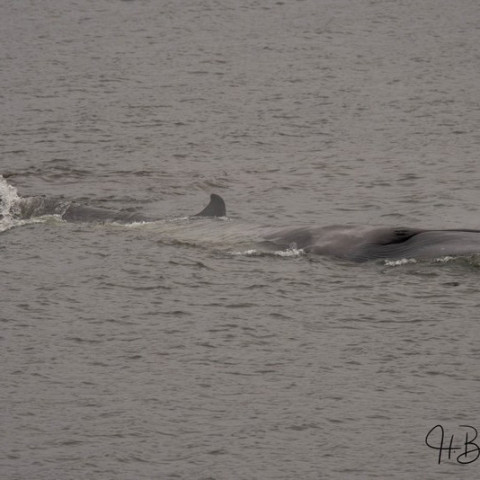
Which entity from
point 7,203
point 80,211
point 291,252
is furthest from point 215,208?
point 7,203

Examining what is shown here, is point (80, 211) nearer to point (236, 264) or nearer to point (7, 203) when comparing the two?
point (7, 203)

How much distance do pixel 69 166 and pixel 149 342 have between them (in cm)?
1119

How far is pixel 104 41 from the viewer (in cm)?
3878

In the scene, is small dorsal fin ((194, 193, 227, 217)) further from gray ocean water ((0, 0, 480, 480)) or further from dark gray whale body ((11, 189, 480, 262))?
dark gray whale body ((11, 189, 480, 262))

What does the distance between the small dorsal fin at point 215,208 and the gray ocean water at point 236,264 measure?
0.36m

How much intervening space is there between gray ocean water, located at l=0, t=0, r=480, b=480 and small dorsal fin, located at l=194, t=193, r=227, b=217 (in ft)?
1.19

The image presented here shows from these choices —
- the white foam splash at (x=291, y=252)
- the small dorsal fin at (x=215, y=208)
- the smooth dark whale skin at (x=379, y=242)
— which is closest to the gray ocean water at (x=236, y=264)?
the white foam splash at (x=291, y=252)

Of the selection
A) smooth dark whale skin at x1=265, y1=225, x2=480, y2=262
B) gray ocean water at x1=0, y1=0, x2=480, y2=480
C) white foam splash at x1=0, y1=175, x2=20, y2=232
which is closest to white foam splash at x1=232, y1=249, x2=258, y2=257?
gray ocean water at x1=0, y1=0, x2=480, y2=480

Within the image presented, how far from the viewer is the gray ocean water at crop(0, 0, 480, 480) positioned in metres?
13.2

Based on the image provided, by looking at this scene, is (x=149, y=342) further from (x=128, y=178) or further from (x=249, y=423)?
(x=128, y=178)

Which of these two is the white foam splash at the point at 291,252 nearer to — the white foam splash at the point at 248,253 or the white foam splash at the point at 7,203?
the white foam splash at the point at 248,253

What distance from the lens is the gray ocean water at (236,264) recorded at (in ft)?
43.2

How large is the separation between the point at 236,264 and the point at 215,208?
8.93 feet

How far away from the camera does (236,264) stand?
19000 mm
